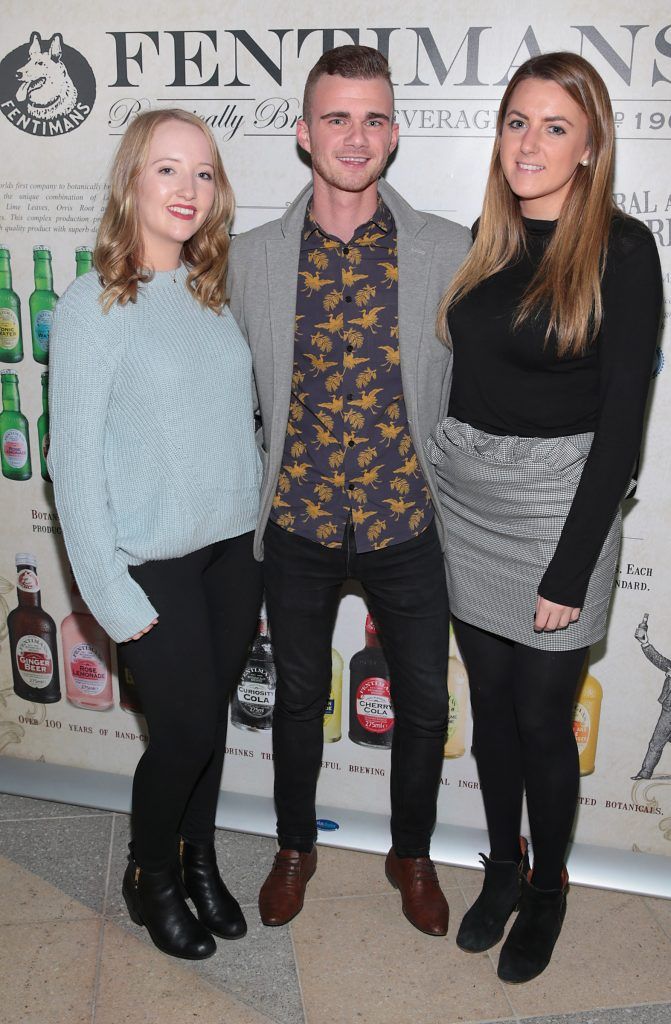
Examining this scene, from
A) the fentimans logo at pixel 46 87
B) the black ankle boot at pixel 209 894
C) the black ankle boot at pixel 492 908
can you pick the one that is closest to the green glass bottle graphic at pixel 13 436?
the fentimans logo at pixel 46 87

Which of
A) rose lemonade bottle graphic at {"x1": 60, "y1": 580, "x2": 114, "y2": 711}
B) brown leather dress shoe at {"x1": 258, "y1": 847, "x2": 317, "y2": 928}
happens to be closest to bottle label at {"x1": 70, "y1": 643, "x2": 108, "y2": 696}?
rose lemonade bottle graphic at {"x1": 60, "y1": 580, "x2": 114, "y2": 711}

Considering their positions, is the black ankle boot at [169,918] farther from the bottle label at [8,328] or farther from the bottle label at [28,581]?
the bottle label at [8,328]

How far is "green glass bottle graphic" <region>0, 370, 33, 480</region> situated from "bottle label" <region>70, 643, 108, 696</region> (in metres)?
0.49

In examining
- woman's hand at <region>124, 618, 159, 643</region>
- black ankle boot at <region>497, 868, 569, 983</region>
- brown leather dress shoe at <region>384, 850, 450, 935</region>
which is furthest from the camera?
brown leather dress shoe at <region>384, 850, 450, 935</region>

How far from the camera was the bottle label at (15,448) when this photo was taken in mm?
2412

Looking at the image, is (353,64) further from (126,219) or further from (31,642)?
(31,642)

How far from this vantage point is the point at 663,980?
193 centimetres

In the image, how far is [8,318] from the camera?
233cm

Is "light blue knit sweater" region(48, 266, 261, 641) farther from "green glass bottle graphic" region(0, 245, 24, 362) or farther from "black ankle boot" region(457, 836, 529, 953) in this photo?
"black ankle boot" region(457, 836, 529, 953)

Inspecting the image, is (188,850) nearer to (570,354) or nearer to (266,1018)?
(266,1018)

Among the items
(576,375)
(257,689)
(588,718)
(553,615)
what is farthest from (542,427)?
(257,689)

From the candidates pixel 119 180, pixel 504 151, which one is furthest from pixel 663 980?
pixel 119 180

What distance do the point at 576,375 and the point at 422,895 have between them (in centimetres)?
119

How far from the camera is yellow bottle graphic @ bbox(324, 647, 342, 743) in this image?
239 centimetres
